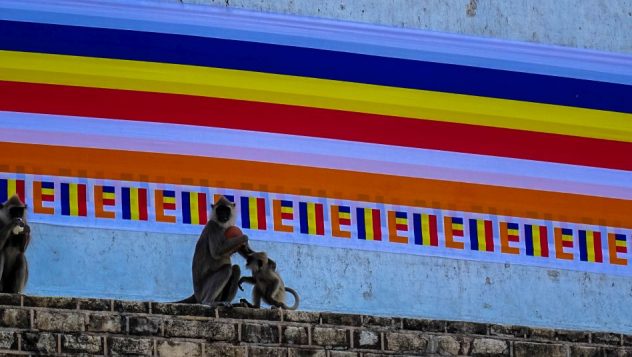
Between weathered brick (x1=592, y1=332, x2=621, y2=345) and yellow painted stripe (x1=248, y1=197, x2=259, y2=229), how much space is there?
15.3 feet

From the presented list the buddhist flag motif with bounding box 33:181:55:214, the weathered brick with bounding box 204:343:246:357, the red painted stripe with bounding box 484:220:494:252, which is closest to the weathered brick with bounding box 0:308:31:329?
the weathered brick with bounding box 204:343:246:357

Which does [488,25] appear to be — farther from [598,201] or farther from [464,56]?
[598,201]

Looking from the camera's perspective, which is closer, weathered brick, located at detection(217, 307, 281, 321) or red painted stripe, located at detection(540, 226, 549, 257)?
weathered brick, located at detection(217, 307, 281, 321)

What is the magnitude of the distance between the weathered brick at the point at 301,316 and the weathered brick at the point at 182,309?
0.57m

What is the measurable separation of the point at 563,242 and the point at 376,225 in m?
1.91

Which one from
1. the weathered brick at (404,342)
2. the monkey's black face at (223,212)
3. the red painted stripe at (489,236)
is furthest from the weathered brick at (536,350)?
the red painted stripe at (489,236)

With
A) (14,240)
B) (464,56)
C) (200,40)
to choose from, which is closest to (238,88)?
(200,40)

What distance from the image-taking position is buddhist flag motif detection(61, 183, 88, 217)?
2367 centimetres

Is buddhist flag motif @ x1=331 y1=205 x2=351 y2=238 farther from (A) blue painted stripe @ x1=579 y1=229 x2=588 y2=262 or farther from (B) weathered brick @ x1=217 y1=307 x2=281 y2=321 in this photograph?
(B) weathered brick @ x1=217 y1=307 x2=281 y2=321

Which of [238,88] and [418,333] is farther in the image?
[238,88]

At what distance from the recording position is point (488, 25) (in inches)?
989

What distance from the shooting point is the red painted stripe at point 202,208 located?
23953mm

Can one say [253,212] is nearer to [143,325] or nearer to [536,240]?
[536,240]

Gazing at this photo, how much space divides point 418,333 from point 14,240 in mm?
3268
